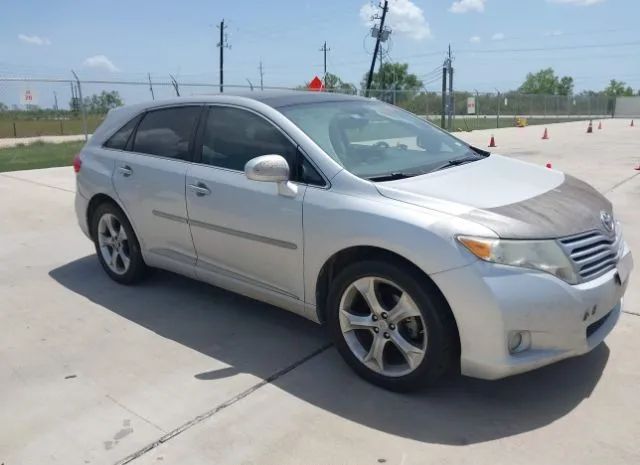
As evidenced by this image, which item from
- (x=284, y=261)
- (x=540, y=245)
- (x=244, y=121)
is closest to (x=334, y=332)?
(x=284, y=261)

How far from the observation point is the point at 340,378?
333 cm

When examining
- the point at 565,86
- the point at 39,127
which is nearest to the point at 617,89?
the point at 565,86

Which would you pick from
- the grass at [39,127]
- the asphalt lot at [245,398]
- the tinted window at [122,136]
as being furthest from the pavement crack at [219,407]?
the grass at [39,127]

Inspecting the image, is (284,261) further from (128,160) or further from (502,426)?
(128,160)

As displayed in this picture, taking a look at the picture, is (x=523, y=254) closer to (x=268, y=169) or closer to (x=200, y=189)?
(x=268, y=169)

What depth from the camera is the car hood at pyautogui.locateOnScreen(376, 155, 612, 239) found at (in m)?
2.84

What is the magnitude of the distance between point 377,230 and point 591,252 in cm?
109

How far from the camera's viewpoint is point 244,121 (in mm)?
3867

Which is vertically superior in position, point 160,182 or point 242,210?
point 160,182

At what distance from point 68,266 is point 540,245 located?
4397mm

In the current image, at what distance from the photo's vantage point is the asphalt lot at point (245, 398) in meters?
2.69

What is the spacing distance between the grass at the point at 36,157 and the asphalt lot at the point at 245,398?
8781mm

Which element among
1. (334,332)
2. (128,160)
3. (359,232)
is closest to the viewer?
(359,232)

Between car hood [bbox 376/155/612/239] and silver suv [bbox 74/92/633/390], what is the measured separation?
11mm
